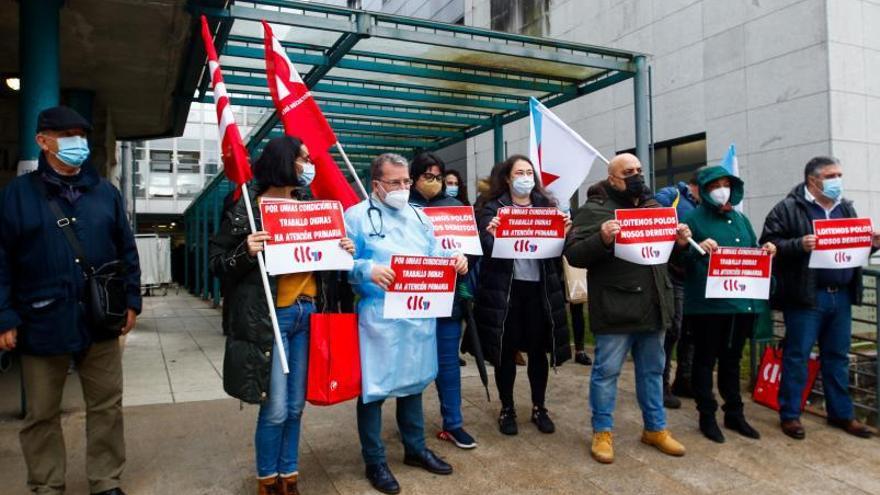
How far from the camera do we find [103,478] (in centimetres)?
339

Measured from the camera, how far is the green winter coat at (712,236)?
439cm

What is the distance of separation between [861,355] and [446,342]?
3.47 meters

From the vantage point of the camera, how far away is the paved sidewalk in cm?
369

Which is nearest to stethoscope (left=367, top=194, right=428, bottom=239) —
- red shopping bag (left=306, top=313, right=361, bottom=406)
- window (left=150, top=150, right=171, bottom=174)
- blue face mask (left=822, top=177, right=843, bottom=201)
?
red shopping bag (left=306, top=313, right=361, bottom=406)

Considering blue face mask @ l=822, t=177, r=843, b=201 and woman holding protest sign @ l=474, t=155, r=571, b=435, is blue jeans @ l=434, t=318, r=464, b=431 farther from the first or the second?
blue face mask @ l=822, t=177, r=843, b=201

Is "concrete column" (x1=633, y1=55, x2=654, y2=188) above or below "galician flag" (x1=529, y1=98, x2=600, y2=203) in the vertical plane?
above

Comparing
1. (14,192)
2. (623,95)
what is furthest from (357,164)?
(14,192)

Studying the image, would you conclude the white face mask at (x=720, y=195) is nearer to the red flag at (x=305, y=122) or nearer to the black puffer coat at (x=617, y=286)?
the black puffer coat at (x=617, y=286)

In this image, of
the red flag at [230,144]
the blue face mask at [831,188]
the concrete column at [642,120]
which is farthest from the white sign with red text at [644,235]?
the concrete column at [642,120]

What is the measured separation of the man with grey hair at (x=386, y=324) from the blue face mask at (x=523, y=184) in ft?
2.86

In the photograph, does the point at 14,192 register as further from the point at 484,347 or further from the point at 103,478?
the point at 484,347

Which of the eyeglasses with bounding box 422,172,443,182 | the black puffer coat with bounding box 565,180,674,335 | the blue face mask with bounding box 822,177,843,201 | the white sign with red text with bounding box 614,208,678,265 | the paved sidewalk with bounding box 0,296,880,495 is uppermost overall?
the eyeglasses with bounding box 422,172,443,182

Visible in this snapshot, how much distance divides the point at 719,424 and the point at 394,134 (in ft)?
23.5

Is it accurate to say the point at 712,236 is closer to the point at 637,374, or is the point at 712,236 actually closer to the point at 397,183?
the point at 637,374
